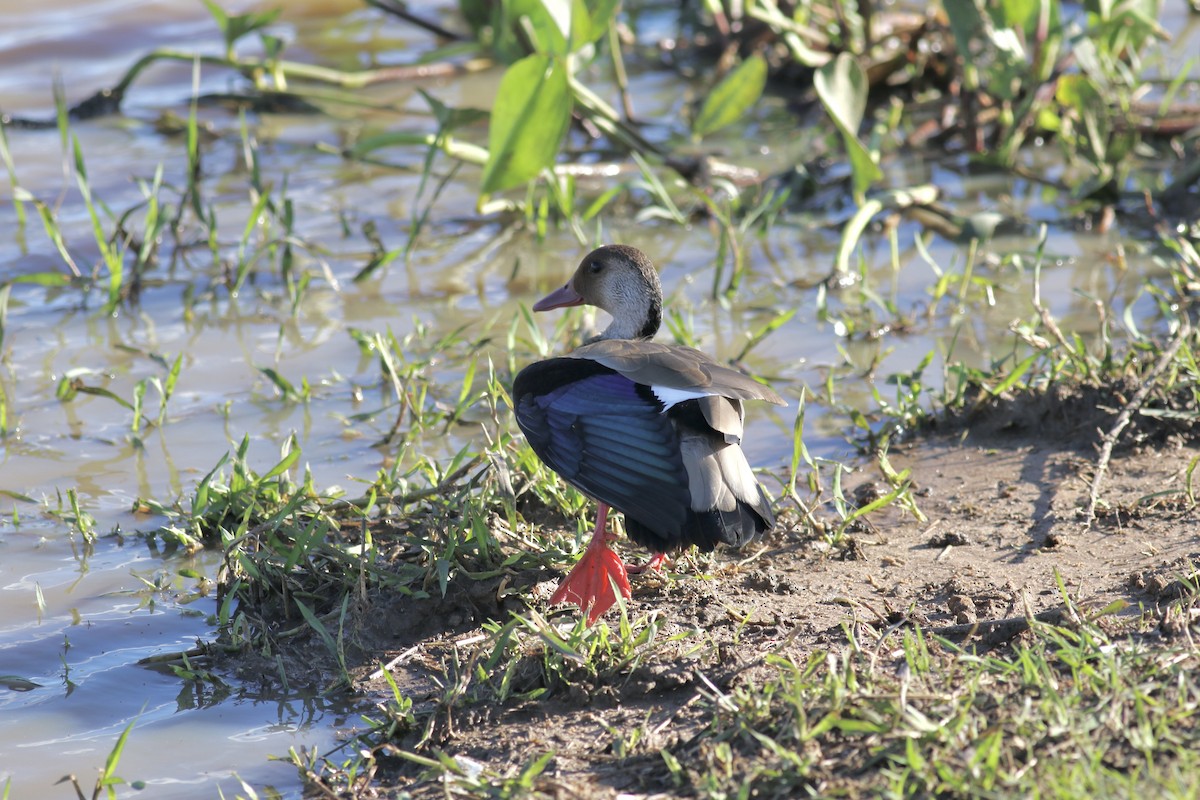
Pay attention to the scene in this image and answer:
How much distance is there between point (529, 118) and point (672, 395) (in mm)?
2324

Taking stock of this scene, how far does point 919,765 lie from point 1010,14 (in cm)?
427

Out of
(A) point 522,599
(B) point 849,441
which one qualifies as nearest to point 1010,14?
(B) point 849,441

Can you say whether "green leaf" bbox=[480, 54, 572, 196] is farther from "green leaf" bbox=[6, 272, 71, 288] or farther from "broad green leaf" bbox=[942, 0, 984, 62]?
"broad green leaf" bbox=[942, 0, 984, 62]

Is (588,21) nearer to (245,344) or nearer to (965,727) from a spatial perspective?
(245,344)

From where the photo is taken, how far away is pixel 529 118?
518 centimetres

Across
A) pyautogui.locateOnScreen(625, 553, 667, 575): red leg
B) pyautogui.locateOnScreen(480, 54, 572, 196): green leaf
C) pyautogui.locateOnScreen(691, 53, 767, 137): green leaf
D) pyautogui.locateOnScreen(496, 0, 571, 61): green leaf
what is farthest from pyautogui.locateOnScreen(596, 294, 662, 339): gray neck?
pyautogui.locateOnScreen(691, 53, 767, 137): green leaf

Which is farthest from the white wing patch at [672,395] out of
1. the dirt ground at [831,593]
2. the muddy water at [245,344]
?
the muddy water at [245,344]

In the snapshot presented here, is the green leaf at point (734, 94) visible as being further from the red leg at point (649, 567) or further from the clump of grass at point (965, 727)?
the clump of grass at point (965, 727)

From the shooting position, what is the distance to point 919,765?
227 centimetres

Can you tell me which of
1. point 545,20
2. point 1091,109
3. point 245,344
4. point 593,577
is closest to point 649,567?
point 593,577

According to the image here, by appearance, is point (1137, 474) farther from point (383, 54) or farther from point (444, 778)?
point (383, 54)

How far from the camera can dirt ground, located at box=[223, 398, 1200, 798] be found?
107 inches

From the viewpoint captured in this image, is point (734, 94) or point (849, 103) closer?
point (849, 103)

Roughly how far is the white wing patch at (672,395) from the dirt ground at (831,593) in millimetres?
453
